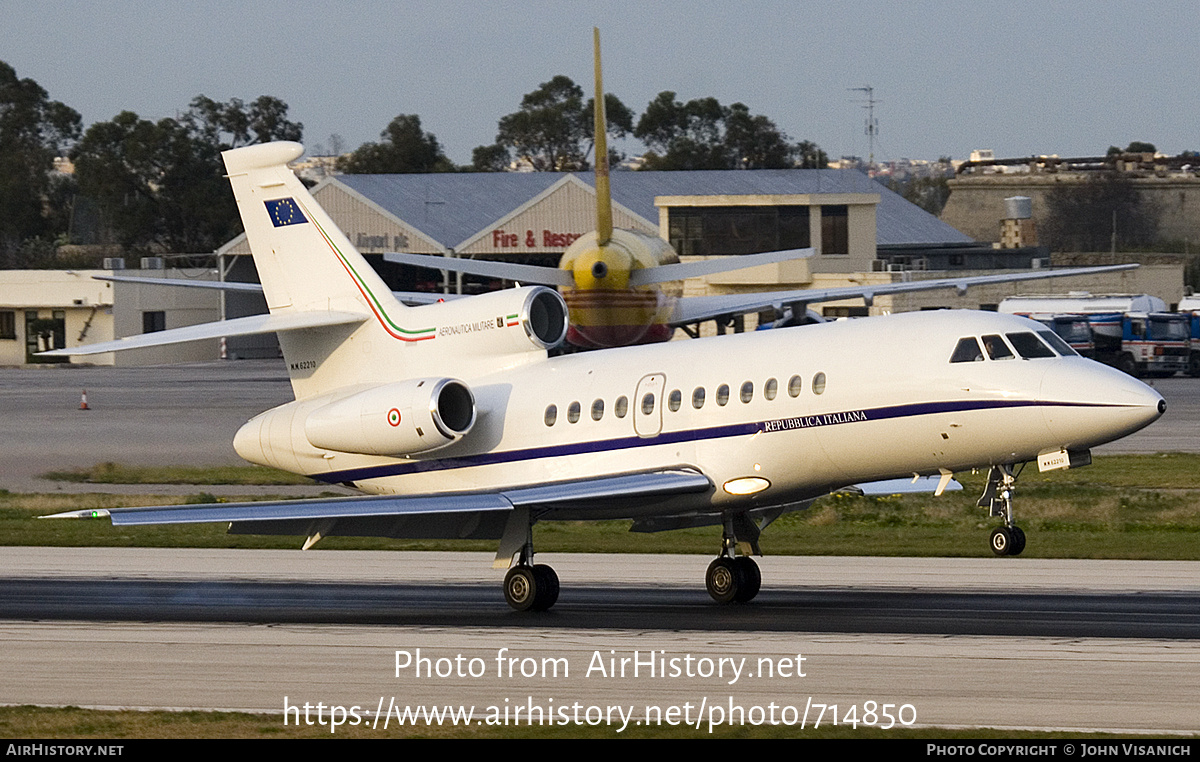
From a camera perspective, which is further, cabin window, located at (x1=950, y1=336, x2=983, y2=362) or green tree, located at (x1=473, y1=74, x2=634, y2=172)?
green tree, located at (x1=473, y1=74, x2=634, y2=172)

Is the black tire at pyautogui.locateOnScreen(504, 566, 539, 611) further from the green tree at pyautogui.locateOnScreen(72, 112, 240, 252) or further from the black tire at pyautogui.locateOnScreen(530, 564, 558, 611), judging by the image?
the green tree at pyautogui.locateOnScreen(72, 112, 240, 252)

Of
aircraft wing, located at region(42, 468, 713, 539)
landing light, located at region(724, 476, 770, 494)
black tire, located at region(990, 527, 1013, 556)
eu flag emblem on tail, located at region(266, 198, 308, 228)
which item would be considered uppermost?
eu flag emblem on tail, located at region(266, 198, 308, 228)

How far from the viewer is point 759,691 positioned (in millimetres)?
14453

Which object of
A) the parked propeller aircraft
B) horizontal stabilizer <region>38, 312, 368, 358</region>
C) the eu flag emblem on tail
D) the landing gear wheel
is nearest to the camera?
the landing gear wheel

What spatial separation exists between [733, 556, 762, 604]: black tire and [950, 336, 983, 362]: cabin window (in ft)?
13.2

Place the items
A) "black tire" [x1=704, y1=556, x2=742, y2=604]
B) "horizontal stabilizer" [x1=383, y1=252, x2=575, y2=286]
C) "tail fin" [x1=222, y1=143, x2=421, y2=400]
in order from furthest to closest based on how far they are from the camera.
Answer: "horizontal stabilizer" [x1=383, y1=252, x2=575, y2=286]
"tail fin" [x1=222, y1=143, x2=421, y2=400]
"black tire" [x1=704, y1=556, x2=742, y2=604]

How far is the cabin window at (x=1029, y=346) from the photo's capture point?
62.0ft

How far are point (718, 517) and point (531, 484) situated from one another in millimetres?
2504

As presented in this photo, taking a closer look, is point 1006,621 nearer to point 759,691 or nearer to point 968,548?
point 759,691

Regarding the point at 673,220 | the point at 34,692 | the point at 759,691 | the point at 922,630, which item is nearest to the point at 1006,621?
the point at 922,630

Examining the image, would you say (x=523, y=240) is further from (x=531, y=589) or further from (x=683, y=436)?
(x=531, y=589)

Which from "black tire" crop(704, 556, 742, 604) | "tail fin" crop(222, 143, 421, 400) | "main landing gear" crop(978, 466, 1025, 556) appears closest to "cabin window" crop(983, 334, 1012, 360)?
"main landing gear" crop(978, 466, 1025, 556)

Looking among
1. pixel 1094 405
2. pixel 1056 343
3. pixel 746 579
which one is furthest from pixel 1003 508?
pixel 746 579

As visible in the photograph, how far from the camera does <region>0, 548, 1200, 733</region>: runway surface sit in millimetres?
14289
